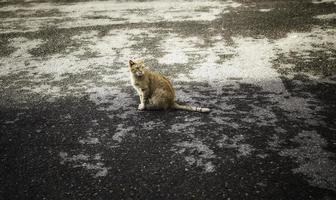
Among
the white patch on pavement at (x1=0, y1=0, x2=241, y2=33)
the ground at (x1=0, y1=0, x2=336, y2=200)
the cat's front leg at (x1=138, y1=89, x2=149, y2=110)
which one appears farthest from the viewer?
the white patch on pavement at (x1=0, y1=0, x2=241, y2=33)

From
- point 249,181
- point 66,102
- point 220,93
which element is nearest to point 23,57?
point 66,102

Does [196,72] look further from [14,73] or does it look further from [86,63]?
[14,73]

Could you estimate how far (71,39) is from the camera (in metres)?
10.0

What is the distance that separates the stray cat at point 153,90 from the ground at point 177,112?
0.48 feet

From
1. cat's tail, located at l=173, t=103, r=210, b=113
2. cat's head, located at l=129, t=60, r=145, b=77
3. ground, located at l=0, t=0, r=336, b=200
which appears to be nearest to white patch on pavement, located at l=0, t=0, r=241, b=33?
ground, located at l=0, t=0, r=336, b=200

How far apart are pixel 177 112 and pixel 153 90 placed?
550 mm

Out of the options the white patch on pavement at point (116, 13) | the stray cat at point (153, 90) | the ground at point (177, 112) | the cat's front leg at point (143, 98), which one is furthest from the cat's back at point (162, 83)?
the white patch on pavement at point (116, 13)

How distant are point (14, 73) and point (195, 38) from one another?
4.52 m

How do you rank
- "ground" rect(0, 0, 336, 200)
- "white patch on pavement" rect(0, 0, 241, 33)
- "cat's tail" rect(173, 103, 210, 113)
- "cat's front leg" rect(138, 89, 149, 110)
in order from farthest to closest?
"white patch on pavement" rect(0, 0, 241, 33) < "cat's front leg" rect(138, 89, 149, 110) < "cat's tail" rect(173, 103, 210, 113) < "ground" rect(0, 0, 336, 200)

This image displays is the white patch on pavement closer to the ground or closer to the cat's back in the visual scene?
the ground

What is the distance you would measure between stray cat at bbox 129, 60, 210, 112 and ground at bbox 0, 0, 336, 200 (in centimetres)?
15

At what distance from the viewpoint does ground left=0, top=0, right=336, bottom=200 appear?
453 centimetres

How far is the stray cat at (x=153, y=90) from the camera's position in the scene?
606 centimetres

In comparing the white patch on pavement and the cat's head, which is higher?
the white patch on pavement
